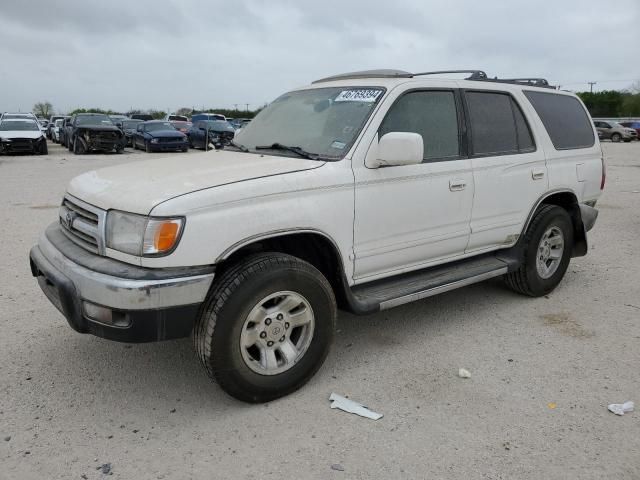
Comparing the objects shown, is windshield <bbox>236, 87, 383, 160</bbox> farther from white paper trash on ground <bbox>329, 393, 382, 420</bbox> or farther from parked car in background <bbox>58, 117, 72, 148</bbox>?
parked car in background <bbox>58, 117, 72, 148</bbox>

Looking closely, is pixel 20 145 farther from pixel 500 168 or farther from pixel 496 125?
pixel 500 168

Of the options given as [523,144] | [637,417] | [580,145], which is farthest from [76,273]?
[580,145]

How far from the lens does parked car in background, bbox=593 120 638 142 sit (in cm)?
3438

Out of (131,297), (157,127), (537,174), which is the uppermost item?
(157,127)

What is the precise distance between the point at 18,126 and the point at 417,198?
870 inches

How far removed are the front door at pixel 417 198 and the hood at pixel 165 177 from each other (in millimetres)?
479

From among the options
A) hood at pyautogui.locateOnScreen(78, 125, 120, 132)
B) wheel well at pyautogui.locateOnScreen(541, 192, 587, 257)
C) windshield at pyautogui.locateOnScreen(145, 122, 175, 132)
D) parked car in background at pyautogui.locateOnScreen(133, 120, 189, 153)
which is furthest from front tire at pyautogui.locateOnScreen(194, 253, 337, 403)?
windshield at pyautogui.locateOnScreen(145, 122, 175, 132)

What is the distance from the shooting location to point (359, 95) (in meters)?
3.83

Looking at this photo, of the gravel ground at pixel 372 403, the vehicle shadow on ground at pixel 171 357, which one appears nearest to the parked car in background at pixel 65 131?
the gravel ground at pixel 372 403

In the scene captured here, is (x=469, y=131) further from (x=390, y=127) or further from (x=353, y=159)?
(x=353, y=159)

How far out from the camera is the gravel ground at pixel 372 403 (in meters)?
2.67

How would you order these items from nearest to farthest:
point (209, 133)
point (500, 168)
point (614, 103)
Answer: point (500, 168) < point (209, 133) < point (614, 103)

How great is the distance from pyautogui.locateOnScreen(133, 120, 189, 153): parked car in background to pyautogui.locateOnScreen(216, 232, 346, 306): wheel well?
20.7 m

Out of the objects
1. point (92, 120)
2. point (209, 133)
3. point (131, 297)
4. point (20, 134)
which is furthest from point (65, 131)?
point (131, 297)
